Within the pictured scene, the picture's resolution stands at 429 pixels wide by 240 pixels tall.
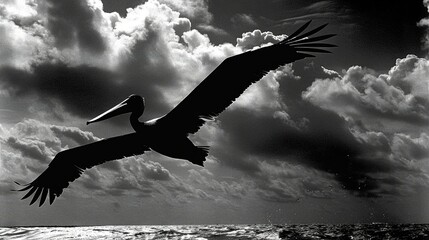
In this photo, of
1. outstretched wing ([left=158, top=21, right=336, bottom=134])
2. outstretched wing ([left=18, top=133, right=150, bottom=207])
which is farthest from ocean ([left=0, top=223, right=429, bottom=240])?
outstretched wing ([left=158, top=21, right=336, bottom=134])

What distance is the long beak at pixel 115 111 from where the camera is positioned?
11.9 meters

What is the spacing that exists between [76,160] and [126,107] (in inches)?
134

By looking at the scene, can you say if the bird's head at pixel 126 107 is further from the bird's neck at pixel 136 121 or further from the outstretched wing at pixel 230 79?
the outstretched wing at pixel 230 79

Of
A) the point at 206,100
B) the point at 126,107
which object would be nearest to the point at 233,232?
the point at 206,100

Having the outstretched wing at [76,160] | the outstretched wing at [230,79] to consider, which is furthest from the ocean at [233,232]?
the outstretched wing at [230,79]

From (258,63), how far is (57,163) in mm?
7579

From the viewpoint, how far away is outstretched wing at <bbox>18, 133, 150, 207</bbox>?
1341 cm

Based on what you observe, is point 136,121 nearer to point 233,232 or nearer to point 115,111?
point 115,111

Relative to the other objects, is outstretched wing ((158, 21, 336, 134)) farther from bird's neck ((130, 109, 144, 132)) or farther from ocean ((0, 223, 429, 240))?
ocean ((0, 223, 429, 240))

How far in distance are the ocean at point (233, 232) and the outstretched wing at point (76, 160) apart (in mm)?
1612

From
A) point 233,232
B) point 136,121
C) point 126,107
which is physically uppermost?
point 126,107

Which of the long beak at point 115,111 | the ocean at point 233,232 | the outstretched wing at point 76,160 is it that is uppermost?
the long beak at point 115,111

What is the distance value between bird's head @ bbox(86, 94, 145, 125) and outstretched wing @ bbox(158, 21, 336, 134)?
3.68 feet

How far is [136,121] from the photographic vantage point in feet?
37.0
